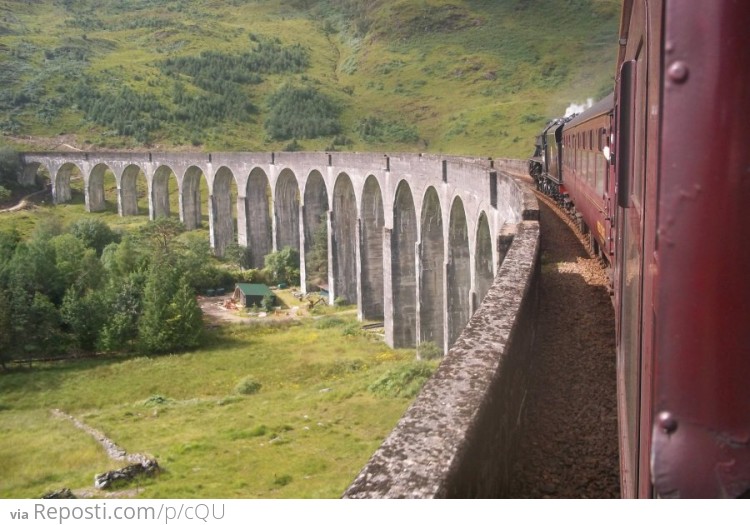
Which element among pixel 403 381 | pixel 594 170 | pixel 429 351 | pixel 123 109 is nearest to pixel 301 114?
pixel 123 109

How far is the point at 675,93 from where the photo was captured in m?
1.55

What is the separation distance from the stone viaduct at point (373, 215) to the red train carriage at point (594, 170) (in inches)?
49.6

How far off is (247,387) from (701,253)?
2375cm

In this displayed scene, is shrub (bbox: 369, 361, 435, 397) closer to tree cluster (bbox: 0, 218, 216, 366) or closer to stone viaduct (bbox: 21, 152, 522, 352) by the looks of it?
stone viaduct (bbox: 21, 152, 522, 352)

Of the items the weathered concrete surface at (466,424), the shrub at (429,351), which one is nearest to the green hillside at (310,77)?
the shrub at (429,351)

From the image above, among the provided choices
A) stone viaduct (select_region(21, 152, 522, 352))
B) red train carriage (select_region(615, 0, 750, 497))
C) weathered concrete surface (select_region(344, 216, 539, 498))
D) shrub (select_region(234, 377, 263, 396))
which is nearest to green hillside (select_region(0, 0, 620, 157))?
stone viaduct (select_region(21, 152, 522, 352))

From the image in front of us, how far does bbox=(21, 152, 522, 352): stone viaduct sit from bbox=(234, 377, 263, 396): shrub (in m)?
6.15

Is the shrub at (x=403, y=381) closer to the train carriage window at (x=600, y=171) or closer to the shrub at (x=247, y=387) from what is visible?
the shrub at (x=247, y=387)

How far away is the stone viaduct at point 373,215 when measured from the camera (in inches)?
799

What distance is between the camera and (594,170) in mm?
11211

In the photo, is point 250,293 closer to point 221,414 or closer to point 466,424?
point 221,414

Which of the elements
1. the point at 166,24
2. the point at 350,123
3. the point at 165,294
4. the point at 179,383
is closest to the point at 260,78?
the point at 350,123

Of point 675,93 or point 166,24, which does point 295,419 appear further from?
point 166,24

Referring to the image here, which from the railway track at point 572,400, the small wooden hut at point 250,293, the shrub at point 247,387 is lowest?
the shrub at point 247,387
